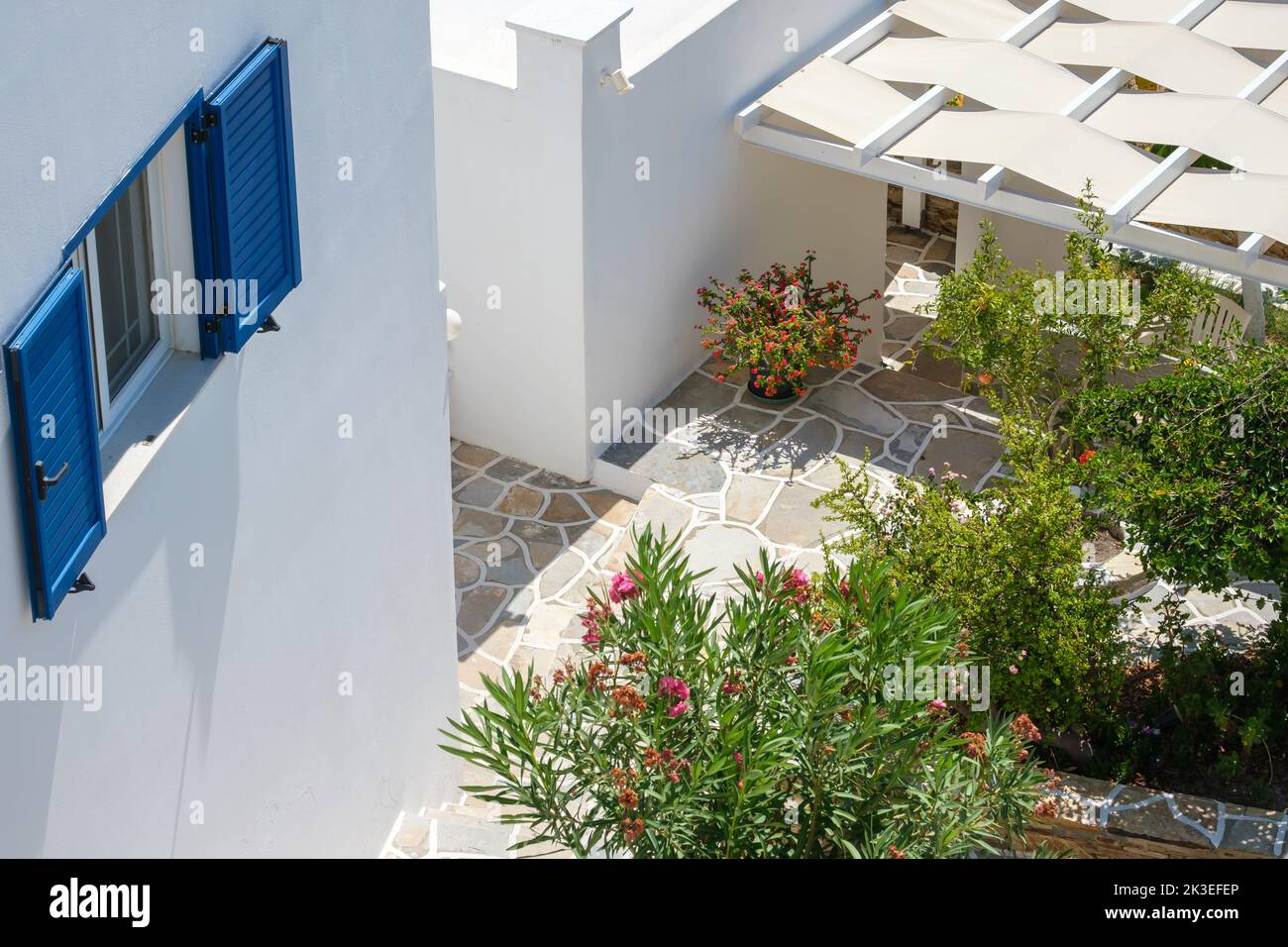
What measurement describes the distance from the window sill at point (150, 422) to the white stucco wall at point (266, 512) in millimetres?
79

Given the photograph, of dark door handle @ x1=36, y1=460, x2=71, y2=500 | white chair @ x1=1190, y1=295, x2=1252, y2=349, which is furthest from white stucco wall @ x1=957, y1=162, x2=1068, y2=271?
dark door handle @ x1=36, y1=460, x2=71, y2=500

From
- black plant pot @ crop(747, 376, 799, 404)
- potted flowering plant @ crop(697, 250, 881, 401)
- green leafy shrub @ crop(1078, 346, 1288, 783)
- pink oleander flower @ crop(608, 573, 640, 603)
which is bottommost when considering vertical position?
pink oleander flower @ crop(608, 573, 640, 603)

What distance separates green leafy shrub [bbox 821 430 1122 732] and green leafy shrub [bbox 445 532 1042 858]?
3.01 metres

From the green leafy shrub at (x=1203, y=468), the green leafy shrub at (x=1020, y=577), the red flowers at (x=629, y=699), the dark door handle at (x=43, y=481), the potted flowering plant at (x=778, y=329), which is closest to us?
the dark door handle at (x=43, y=481)

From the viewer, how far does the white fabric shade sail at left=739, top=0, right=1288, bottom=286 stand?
50.4 ft

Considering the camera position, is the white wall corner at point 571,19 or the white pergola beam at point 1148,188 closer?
the white wall corner at point 571,19

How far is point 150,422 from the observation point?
764 centimetres

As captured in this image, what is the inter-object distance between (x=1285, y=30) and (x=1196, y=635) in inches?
303

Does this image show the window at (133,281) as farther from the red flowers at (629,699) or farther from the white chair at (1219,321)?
the white chair at (1219,321)

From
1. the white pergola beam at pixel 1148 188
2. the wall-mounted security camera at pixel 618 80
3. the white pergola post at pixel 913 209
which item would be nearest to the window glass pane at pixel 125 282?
the wall-mounted security camera at pixel 618 80

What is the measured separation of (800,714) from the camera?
26.7 feet

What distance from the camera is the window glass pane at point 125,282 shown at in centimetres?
729

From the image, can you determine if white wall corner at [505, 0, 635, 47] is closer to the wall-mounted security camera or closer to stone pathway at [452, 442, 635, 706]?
the wall-mounted security camera
